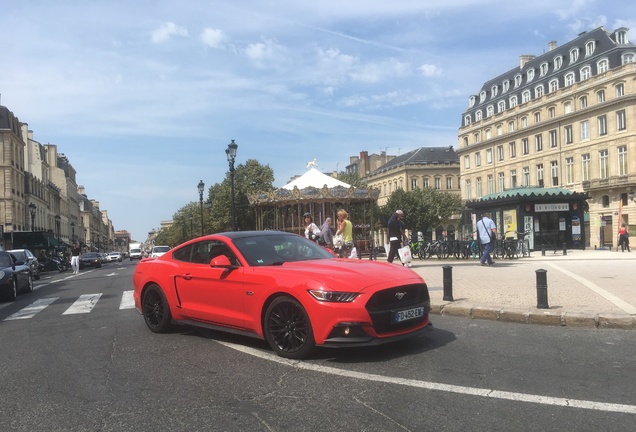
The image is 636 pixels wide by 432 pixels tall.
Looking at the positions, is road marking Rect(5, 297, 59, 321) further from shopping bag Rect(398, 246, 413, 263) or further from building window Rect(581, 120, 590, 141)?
building window Rect(581, 120, 590, 141)

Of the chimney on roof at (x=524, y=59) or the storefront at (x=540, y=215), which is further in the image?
the chimney on roof at (x=524, y=59)

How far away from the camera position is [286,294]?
580cm

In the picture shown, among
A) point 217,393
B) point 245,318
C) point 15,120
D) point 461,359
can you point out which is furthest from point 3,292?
point 15,120

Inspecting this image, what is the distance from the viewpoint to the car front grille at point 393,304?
551 centimetres

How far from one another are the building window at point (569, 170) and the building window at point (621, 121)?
6672 mm

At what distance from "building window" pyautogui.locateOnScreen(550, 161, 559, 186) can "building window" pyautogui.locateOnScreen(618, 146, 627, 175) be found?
323 inches

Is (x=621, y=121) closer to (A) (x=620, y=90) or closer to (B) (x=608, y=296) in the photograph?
(A) (x=620, y=90)

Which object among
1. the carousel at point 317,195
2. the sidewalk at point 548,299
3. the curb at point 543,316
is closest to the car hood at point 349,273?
the curb at point 543,316

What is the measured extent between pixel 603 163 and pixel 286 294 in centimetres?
5707

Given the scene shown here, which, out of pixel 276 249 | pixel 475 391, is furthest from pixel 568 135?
pixel 475 391

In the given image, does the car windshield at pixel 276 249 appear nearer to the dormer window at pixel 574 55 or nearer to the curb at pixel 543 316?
the curb at pixel 543 316

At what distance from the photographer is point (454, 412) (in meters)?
4.04

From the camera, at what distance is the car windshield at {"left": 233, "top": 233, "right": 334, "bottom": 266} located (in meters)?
6.58

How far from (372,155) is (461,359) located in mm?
104257
